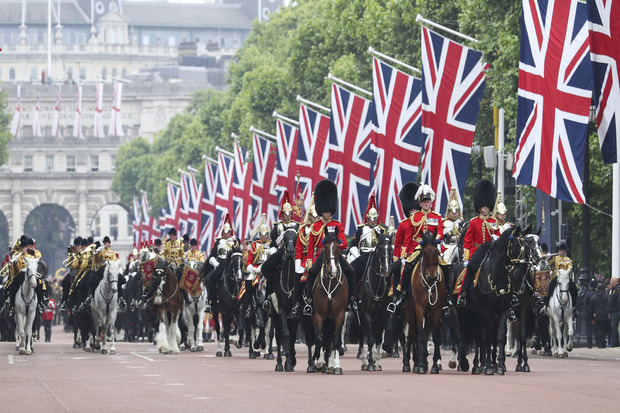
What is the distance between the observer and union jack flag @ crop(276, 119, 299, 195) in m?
56.2

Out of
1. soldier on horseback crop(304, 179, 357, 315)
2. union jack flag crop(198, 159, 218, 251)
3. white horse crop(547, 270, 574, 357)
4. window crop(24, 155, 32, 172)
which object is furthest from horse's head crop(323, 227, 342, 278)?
window crop(24, 155, 32, 172)

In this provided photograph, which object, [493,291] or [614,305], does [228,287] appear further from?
[614,305]

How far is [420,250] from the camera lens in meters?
26.1

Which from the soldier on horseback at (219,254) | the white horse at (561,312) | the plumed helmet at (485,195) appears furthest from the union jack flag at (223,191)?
the plumed helmet at (485,195)

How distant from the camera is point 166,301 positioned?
3709 centimetres

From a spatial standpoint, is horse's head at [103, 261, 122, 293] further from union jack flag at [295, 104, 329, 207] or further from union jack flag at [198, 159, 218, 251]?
union jack flag at [198, 159, 218, 251]

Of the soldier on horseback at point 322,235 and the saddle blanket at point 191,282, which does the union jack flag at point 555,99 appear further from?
the saddle blanket at point 191,282

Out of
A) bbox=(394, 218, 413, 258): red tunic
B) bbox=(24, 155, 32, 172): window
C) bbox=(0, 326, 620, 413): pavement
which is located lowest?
bbox=(0, 326, 620, 413): pavement

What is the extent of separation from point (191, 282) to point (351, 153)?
12.4 m

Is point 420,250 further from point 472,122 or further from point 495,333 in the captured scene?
point 472,122

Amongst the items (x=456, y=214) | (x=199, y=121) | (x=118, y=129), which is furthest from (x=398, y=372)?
(x=118, y=129)

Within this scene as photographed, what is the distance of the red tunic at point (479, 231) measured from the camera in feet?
86.6

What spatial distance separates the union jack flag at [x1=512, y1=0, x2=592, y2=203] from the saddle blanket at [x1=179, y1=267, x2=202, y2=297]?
29.1 ft

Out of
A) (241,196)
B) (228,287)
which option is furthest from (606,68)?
(241,196)
